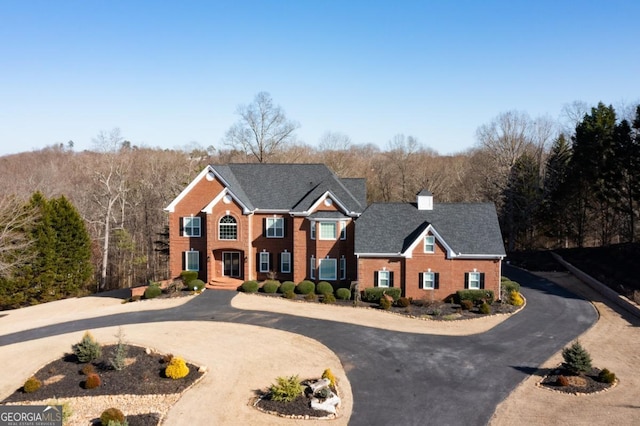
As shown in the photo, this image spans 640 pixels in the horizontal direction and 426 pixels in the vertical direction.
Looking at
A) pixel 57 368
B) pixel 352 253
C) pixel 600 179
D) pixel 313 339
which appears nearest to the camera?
pixel 57 368

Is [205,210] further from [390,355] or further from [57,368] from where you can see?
[390,355]

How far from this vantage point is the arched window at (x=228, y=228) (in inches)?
1647

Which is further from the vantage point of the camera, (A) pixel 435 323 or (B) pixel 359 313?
(B) pixel 359 313

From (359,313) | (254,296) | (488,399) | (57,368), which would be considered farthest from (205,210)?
(488,399)

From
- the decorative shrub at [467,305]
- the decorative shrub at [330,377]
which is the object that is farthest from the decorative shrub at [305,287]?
the decorative shrub at [330,377]

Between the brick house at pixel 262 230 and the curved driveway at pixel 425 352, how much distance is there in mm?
4455

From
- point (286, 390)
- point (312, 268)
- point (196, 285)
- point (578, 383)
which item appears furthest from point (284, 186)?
point (578, 383)

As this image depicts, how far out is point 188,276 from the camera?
41094 mm

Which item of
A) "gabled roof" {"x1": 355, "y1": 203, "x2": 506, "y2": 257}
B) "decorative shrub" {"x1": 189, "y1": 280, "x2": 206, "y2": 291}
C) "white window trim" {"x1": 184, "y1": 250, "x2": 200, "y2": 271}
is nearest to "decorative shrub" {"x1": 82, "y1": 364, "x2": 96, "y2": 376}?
"decorative shrub" {"x1": 189, "y1": 280, "x2": 206, "y2": 291}

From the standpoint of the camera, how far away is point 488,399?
2012 centimetres

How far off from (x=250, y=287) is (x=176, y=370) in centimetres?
1732

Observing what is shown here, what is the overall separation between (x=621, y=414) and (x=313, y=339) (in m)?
15.3

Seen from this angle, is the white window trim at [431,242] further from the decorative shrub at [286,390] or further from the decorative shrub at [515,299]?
the decorative shrub at [286,390]

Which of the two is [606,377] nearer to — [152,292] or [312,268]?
[312,268]
